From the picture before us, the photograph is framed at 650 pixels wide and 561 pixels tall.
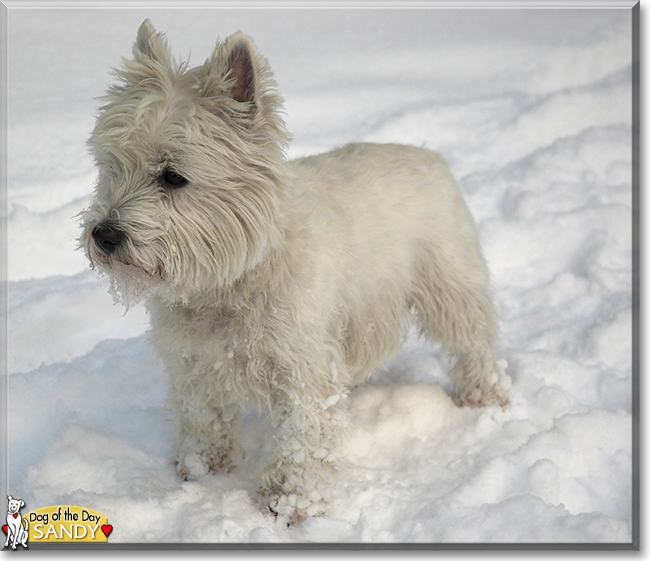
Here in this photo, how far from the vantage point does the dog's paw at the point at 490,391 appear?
3.49m

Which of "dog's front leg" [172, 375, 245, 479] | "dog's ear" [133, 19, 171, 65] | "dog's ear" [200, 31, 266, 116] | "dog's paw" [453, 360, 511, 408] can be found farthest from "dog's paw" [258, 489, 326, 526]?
"dog's ear" [133, 19, 171, 65]

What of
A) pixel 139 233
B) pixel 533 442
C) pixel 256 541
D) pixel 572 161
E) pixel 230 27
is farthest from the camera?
pixel 572 161

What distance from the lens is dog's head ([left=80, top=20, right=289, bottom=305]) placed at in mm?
2303

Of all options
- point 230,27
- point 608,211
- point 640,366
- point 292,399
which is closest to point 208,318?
point 292,399

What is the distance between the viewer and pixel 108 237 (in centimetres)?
228

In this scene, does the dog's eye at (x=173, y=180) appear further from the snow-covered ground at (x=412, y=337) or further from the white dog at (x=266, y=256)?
the snow-covered ground at (x=412, y=337)

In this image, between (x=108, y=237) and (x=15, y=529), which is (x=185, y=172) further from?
(x=15, y=529)

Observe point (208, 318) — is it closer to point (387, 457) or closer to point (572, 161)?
point (387, 457)

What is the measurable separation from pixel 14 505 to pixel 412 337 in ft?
8.11

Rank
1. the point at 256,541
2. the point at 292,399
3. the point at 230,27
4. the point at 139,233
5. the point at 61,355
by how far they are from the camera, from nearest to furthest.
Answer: the point at 139,233, the point at 256,541, the point at 292,399, the point at 61,355, the point at 230,27

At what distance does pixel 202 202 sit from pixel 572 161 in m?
4.40

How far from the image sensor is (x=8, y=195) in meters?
5.16

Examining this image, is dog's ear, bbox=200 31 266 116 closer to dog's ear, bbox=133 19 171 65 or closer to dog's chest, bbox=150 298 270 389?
dog's ear, bbox=133 19 171 65

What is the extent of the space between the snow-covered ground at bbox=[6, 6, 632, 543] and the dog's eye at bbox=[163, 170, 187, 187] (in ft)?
1.86
